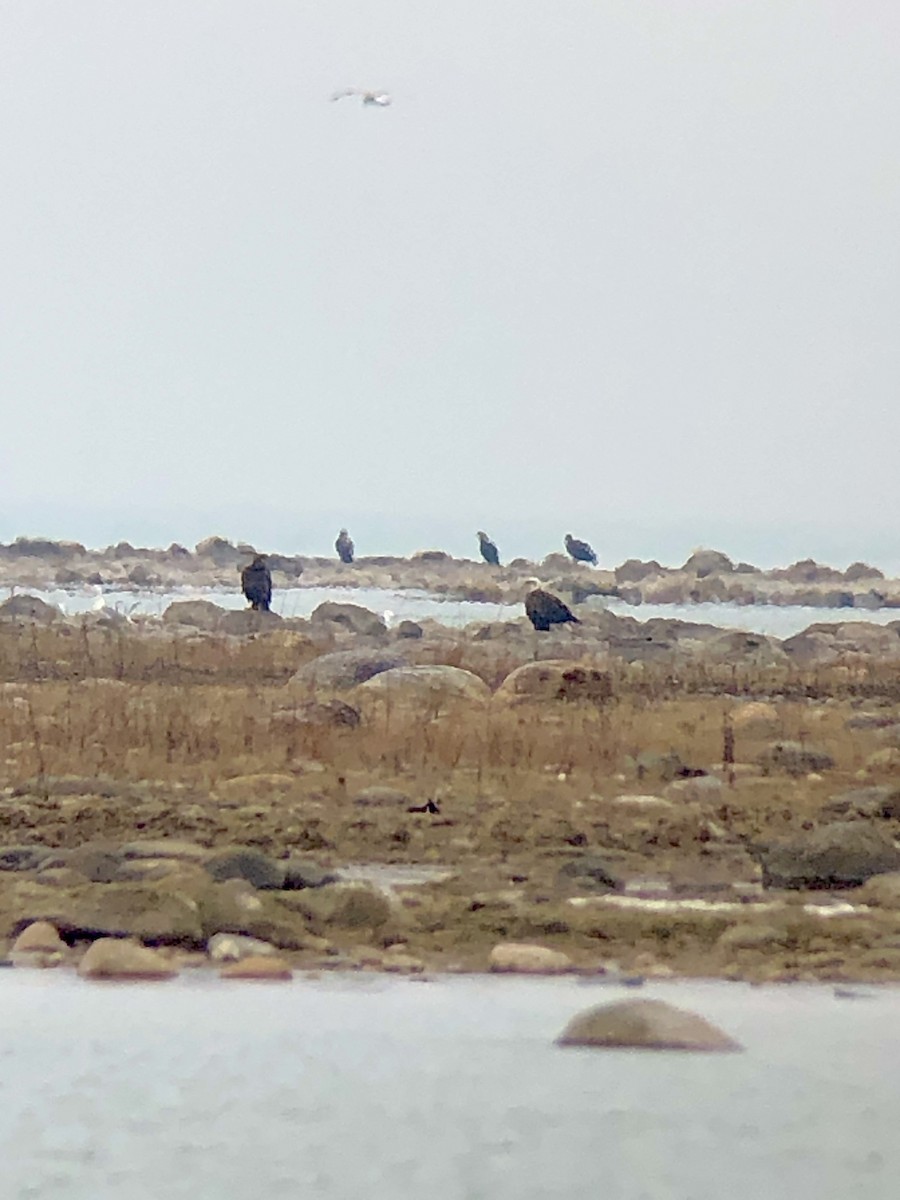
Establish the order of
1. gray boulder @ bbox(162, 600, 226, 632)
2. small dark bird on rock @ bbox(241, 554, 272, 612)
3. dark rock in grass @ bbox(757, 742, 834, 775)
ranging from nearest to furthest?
1. dark rock in grass @ bbox(757, 742, 834, 775)
2. gray boulder @ bbox(162, 600, 226, 632)
3. small dark bird on rock @ bbox(241, 554, 272, 612)

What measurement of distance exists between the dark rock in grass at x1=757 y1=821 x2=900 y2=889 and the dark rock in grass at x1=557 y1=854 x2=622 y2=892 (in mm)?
545

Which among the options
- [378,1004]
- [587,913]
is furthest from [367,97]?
[378,1004]

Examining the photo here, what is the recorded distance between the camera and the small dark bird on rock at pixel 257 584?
20781mm

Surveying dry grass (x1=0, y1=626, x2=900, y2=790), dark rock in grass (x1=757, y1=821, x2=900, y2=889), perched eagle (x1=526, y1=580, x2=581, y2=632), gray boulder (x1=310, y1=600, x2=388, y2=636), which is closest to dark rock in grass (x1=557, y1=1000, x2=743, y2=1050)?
dark rock in grass (x1=757, y1=821, x2=900, y2=889)

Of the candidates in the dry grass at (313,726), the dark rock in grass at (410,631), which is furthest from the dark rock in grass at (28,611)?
the dry grass at (313,726)

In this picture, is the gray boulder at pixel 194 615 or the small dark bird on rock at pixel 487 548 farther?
the small dark bird on rock at pixel 487 548

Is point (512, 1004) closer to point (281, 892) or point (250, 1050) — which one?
point (250, 1050)

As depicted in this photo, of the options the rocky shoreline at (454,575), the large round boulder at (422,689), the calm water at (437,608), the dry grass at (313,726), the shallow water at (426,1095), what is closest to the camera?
the shallow water at (426,1095)

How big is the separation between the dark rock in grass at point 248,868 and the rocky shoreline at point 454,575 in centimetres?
2432

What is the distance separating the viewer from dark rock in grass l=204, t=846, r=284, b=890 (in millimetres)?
7484

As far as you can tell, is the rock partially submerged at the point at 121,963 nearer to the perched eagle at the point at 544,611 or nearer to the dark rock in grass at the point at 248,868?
the dark rock in grass at the point at 248,868

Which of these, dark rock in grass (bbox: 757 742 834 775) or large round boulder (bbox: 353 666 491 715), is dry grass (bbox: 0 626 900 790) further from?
large round boulder (bbox: 353 666 491 715)

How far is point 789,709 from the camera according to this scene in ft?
43.3

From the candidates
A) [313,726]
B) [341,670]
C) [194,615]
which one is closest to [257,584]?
[194,615]
